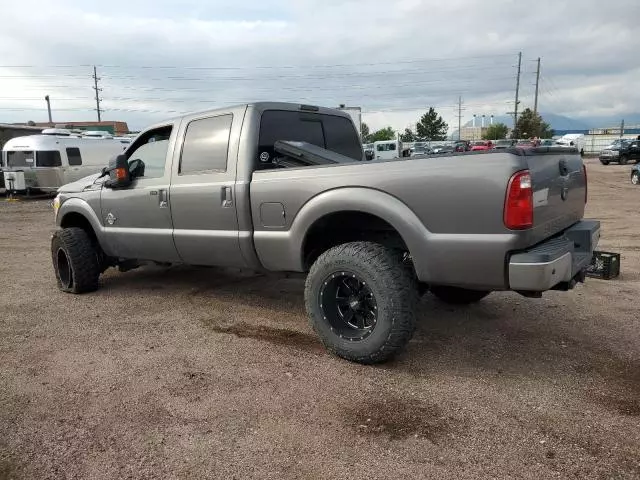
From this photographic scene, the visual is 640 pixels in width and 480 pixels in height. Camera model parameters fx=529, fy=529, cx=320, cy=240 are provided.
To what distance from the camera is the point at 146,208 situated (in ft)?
16.9

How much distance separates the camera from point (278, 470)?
2570 millimetres

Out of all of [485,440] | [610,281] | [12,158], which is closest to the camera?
[485,440]

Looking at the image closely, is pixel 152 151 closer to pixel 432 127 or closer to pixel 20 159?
pixel 20 159

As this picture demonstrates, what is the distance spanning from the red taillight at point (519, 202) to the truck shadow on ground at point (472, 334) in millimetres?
1162

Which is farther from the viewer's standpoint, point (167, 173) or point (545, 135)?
point (545, 135)

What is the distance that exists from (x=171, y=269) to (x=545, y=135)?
3453 inches

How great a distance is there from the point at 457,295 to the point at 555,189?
5.92 feet

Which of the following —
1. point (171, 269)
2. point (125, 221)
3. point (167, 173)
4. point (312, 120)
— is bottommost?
point (171, 269)

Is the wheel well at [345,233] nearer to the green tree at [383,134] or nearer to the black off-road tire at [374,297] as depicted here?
the black off-road tire at [374,297]

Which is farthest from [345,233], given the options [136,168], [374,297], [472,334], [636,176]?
[636,176]

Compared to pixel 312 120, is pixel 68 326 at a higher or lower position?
lower

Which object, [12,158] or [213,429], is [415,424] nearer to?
[213,429]

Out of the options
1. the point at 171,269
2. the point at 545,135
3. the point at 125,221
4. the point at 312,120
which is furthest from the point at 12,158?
the point at 545,135

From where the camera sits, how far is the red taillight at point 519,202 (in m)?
3.04
